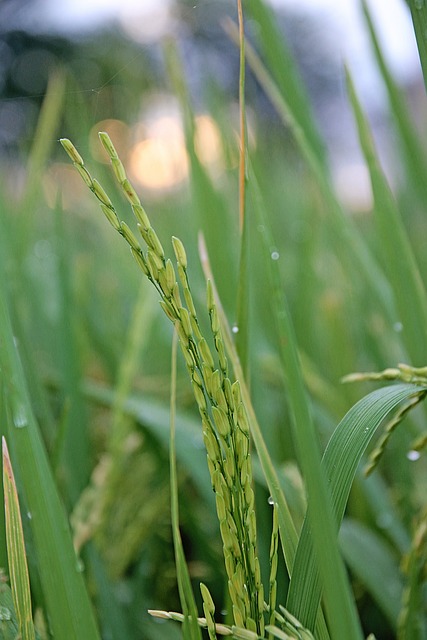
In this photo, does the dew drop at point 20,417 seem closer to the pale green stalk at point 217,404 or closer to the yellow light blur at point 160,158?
the pale green stalk at point 217,404

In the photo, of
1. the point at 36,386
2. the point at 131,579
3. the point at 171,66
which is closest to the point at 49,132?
the point at 171,66

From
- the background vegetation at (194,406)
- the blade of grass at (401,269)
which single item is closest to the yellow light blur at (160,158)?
the background vegetation at (194,406)

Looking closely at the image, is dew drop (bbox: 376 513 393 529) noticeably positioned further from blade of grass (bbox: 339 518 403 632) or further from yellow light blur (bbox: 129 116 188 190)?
yellow light blur (bbox: 129 116 188 190)

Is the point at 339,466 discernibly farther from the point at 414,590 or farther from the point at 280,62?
the point at 280,62

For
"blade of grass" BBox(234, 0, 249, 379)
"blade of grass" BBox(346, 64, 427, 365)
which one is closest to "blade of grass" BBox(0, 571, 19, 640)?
"blade of grass" BBox(234, 0, 249, 379)

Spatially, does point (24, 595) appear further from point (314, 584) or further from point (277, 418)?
point (277, 418)
